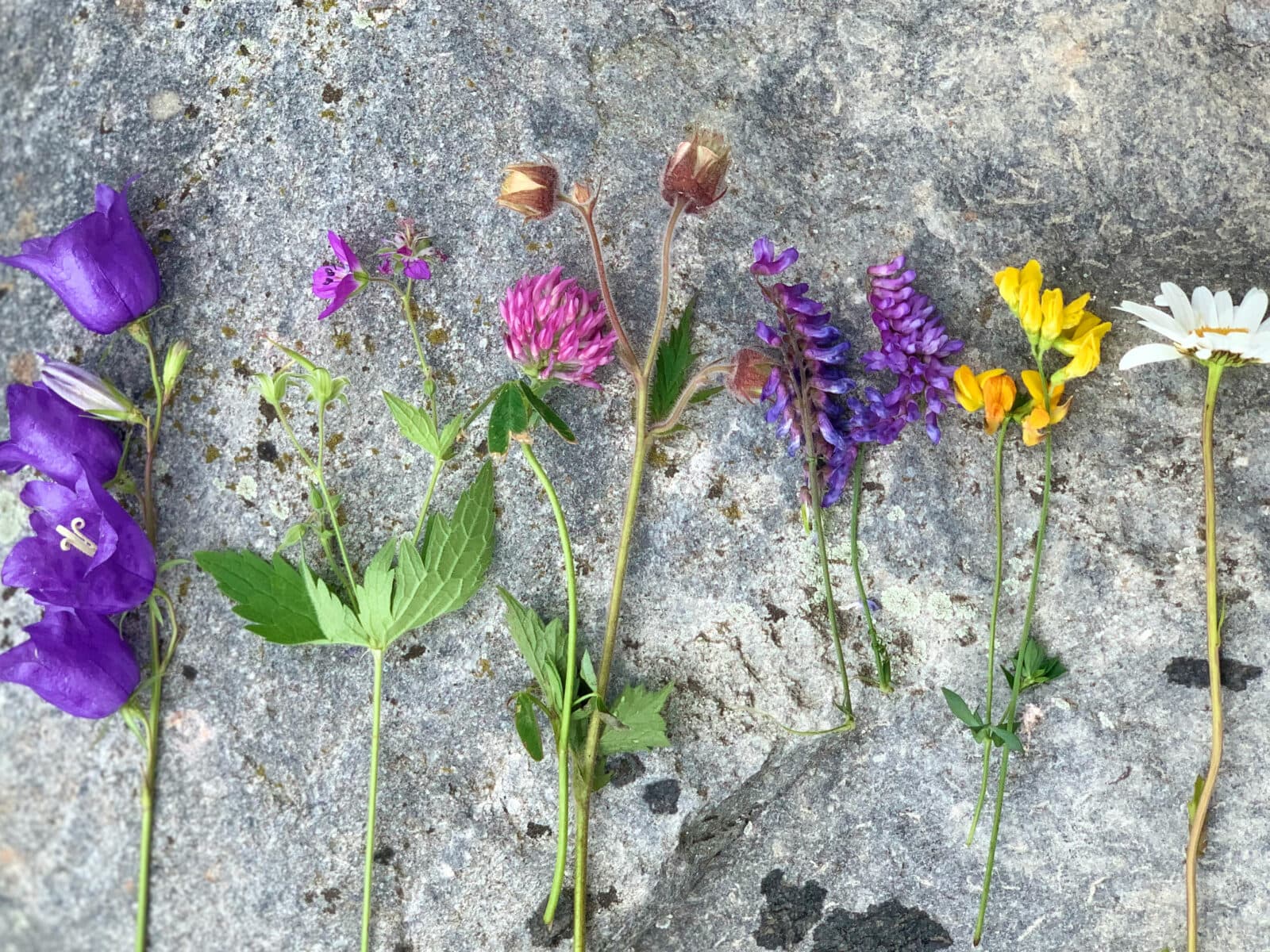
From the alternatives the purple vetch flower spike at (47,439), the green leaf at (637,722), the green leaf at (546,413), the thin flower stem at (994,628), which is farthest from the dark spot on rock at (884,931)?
the purple vetch flower spike at (47,439)

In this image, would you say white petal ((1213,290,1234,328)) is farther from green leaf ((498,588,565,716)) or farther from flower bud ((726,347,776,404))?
green leaf ((498,588,565,716))

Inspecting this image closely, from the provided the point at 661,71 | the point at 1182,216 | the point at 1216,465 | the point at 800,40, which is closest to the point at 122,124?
the point at 661,71

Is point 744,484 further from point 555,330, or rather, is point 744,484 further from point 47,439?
Answer: point 47,439

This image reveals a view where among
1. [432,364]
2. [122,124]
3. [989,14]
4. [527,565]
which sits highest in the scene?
[989,14]

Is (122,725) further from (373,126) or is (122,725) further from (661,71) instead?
(661,71)

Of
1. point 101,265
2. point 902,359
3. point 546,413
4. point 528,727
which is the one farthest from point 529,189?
point 528,727
